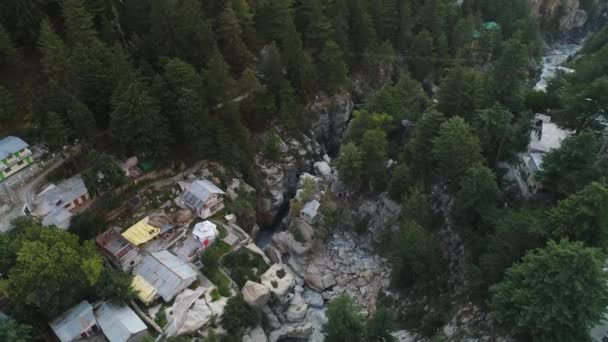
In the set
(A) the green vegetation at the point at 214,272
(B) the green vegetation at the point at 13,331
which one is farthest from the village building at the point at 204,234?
(B) the green vegetation at the point at 13,331

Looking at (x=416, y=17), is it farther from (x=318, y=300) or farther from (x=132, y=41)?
(x=318, y=300)

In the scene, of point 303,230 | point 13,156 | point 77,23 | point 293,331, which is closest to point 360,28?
point 303,230

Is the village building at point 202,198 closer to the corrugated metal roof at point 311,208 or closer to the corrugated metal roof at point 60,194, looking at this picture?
the corrugated metal roof at point 60,194

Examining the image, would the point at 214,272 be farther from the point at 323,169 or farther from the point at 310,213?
the point at 323,169

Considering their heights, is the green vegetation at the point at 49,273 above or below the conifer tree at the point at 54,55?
below

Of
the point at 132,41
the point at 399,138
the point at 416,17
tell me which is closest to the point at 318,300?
the point at 399,138

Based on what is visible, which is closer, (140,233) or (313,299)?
(140,233)
